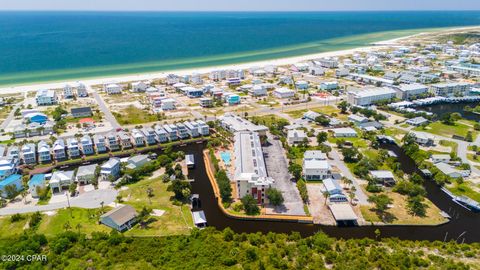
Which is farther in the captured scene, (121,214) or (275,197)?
(275,197)

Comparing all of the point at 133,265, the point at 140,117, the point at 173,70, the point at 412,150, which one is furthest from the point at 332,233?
the point at 173,70

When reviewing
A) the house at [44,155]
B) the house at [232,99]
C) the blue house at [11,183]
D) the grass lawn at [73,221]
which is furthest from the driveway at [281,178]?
the house at [44,155]

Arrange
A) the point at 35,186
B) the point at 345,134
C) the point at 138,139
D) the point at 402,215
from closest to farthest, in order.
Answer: the point at 402,215 → the point at 35,186 → the point at 138,139 → the point at 345,134

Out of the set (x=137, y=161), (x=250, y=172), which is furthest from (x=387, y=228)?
(x=137, y=161)

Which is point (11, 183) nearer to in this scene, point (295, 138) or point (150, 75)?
point (295, 138)

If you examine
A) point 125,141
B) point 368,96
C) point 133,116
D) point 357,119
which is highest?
point 368,96

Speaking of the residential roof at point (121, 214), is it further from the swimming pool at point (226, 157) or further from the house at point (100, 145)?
the house at point (100, 145)

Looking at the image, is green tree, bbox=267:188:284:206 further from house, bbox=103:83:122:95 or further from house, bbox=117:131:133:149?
house, bbox=103:83:122:95
